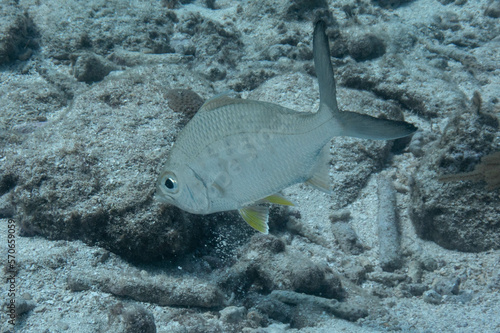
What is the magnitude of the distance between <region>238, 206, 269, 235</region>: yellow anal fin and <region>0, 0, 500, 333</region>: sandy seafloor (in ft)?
4.28

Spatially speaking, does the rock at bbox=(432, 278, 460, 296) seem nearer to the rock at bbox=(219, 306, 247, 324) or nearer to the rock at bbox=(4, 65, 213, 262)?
the rock at bbox=(219, 306, 247, 324)

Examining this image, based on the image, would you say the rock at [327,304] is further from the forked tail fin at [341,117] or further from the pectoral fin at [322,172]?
the forked tail fin at [341,117]

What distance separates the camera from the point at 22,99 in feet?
19.8

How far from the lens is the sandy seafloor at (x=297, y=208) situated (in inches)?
120

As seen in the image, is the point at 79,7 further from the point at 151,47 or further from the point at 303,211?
the point at 303,211

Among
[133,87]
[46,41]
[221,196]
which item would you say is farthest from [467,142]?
[46,41]

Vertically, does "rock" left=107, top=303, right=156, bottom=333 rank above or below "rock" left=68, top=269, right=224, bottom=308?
above

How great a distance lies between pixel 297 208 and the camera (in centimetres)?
472

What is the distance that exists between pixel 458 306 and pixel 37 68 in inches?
338

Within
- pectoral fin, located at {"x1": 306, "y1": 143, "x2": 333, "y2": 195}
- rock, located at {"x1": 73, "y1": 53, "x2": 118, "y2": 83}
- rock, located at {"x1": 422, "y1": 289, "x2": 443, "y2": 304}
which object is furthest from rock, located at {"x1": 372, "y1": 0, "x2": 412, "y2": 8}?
pectoral fin, located at {"x1": 306, "y1": 143, "x2": 333, "y2": 195}

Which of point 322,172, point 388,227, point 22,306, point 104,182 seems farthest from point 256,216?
point 388,227

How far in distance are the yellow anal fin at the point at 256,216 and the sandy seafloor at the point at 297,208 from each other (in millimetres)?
1305

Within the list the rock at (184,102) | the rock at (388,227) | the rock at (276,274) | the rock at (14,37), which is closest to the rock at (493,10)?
the rock at (388,227)

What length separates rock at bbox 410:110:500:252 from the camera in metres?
3.78
